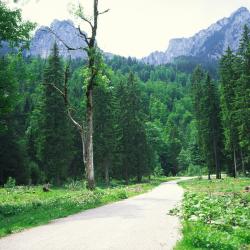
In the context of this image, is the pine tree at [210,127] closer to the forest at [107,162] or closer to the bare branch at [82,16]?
the forest at [107,162]

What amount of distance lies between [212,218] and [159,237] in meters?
3.11

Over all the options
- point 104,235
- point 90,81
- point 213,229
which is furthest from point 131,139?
point 104,235

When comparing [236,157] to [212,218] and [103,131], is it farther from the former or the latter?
[212,218]

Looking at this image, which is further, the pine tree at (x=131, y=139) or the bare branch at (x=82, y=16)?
the pine tree at (x=131, y=139)

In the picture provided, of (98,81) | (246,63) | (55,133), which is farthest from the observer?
(55,133)

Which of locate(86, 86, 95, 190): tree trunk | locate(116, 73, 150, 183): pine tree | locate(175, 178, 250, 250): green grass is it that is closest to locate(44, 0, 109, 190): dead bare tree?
locate(86, 86, 95, 190): tree trunk

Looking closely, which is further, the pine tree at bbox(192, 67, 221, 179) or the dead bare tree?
the pine tree at bbox(192, 67, 221, 179)

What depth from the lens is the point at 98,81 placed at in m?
26.8

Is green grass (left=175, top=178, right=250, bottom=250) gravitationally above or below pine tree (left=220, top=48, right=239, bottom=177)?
below

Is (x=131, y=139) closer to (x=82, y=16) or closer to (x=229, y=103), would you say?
(x=229, y=103)

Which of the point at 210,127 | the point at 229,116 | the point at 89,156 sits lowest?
the point at 89,156

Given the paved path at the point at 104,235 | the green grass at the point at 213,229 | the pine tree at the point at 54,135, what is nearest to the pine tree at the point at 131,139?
the pine tree at the point at 54,135

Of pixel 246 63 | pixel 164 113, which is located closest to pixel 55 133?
pixel 246 63

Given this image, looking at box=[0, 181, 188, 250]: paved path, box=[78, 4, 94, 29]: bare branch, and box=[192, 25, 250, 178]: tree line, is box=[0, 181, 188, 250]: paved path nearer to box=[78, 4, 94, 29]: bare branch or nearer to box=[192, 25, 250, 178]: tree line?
box=[78, 4, 94, 29]: bare branch
